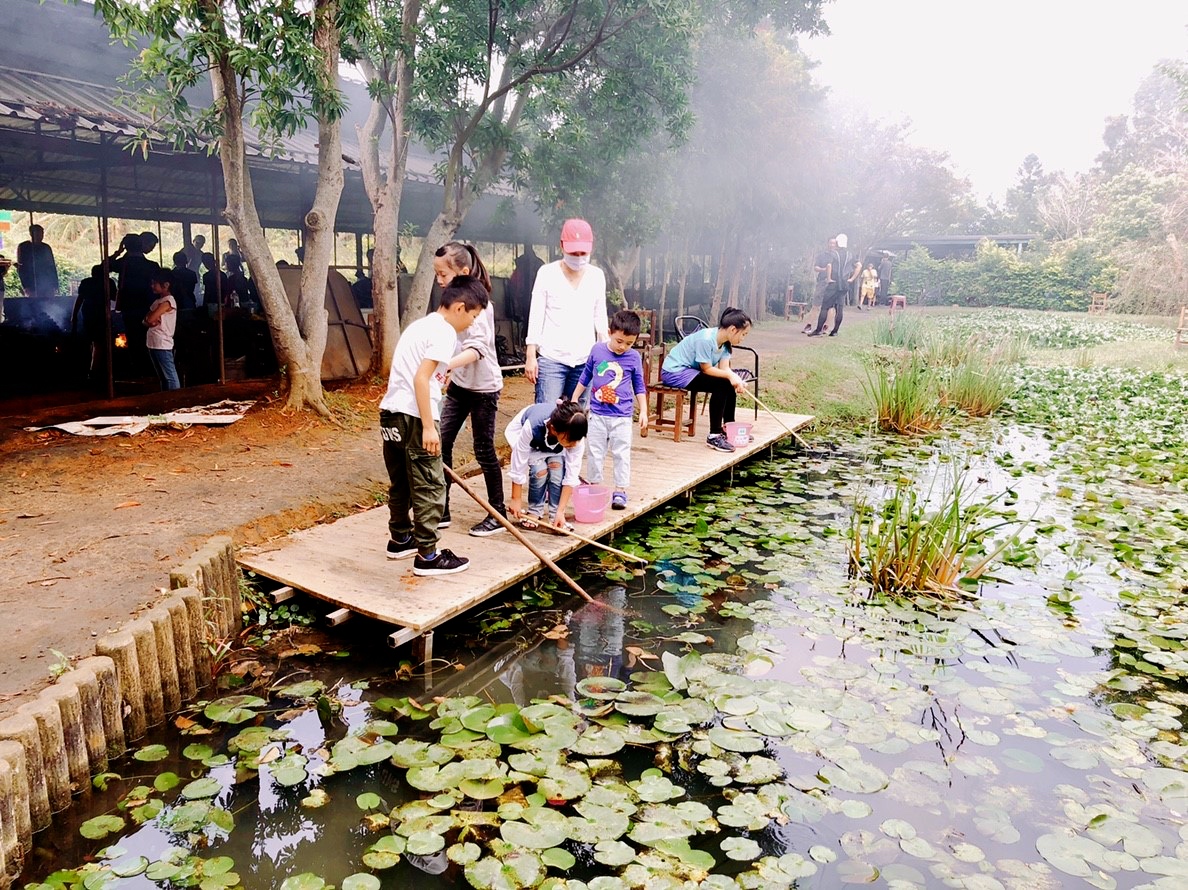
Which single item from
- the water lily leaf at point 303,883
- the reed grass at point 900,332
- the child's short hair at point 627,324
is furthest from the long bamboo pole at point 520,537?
the reed grass at point 900,332

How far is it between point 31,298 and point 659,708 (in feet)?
34.9

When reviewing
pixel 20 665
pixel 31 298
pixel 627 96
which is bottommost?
pixel 20 665

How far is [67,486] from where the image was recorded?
5.34 metres

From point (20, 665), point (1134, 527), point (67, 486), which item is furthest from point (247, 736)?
point (1134, 527)

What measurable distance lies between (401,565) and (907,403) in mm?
6774

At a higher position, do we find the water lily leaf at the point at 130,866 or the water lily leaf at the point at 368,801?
the water lily leaf at the point at 130,866

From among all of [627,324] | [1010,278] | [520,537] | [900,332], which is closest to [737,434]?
[627,324]

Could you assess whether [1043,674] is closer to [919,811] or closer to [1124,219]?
[919,811]

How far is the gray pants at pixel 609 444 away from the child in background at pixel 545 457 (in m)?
0.48

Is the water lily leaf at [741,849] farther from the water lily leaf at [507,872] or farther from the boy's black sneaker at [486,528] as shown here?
the boy's black sneaker at [486,528]

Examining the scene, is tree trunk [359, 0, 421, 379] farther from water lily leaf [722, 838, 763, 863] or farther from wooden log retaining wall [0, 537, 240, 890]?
water lily leaf [722, 838, 763, 863]

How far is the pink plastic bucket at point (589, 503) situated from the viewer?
16.5ft

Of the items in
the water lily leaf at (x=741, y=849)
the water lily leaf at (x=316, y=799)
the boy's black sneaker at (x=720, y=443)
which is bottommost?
the water lily leaf at (x=316, y=799)

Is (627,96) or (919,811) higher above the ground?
(627,96)
